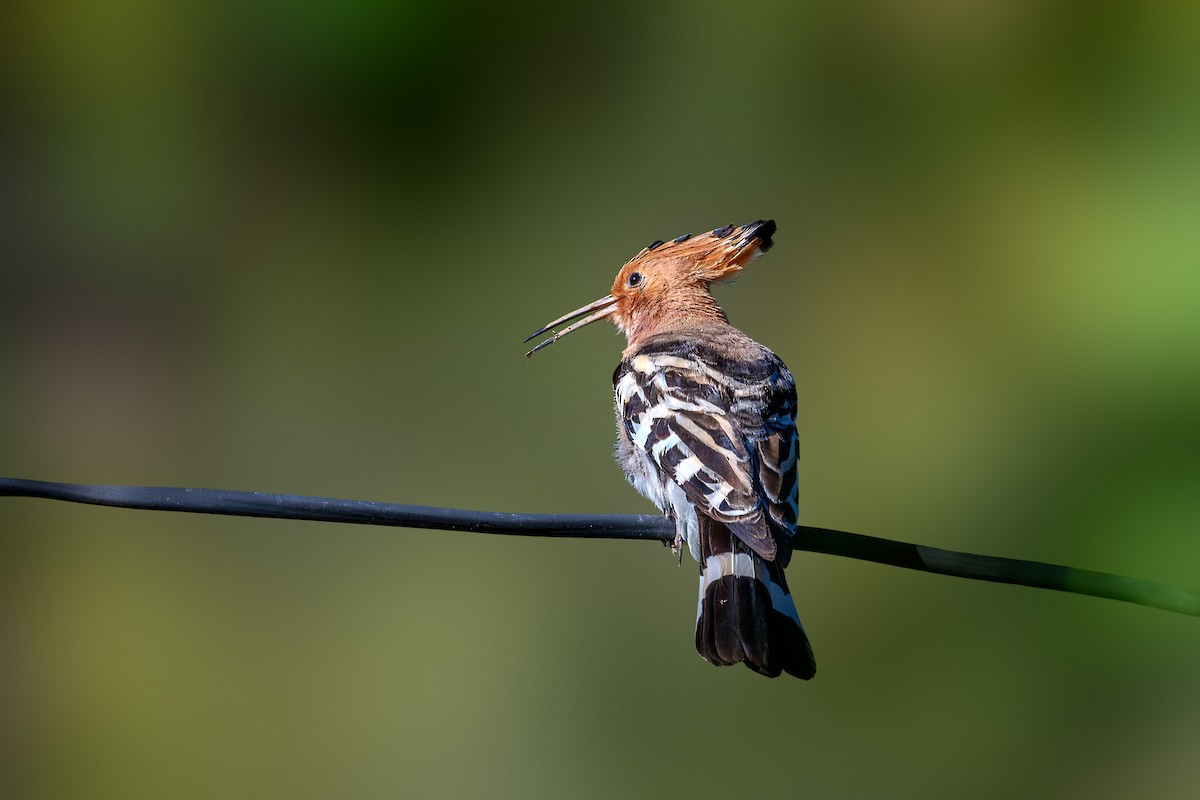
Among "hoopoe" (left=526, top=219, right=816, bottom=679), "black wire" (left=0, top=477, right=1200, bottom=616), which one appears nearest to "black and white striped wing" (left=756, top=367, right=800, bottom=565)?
"hoopoe" (left=526, top=219, right=816, bottom=679)

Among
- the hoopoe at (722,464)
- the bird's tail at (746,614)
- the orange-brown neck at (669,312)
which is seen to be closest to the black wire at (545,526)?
the hoopoe at (722,464)

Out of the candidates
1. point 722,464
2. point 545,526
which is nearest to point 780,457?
point 722,464

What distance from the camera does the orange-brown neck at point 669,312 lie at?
2.55 meters

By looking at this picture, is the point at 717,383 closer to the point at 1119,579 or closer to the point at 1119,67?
the point at 1119,579

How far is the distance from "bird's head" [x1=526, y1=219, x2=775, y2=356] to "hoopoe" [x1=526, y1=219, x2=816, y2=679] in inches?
0.7

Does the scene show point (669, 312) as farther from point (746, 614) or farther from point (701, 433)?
point (746, 614)

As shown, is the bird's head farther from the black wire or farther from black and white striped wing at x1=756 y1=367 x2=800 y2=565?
the black wire

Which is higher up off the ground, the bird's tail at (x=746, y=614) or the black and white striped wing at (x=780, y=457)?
the black and white striped wing at (x=780, y=457)

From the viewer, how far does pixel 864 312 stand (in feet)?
19.0

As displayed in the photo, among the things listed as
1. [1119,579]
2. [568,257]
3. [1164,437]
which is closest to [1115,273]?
[1164,437]

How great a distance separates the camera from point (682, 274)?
2646 millimetres

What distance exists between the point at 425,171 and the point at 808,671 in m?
5.90

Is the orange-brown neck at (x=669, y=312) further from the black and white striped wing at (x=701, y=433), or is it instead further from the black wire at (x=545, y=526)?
the black wire at (x=545, y=526)

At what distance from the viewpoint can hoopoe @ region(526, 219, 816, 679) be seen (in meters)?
1.71
